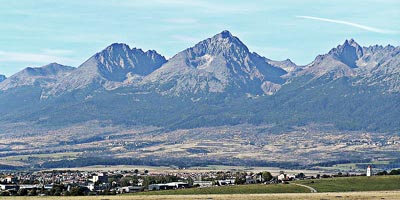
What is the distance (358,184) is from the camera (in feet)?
578

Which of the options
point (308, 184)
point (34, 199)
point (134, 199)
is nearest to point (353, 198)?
point (134, 199)

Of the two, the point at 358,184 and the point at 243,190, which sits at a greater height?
the point at 358,184

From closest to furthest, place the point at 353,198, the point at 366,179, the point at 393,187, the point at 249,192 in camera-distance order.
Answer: the point at 353,198
the point at 249,192
the point at 393,187
the point at 366,179

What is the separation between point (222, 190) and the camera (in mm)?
162250

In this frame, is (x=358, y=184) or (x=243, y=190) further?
(x=358, y=184)

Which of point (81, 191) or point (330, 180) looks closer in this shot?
point (81, 191)

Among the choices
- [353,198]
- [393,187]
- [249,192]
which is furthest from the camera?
[393,187]

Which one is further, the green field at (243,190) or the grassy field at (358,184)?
the grassy field at (358,184)

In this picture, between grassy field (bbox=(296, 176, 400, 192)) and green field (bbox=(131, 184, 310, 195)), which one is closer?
green field (bbox=(131, 184, 310, 195))

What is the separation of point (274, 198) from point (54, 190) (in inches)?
2033

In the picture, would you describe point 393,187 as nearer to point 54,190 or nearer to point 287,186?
point 287,186

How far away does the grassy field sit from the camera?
167550 mm

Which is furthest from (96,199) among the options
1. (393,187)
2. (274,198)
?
(393,187)

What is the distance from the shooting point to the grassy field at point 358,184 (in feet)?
550
